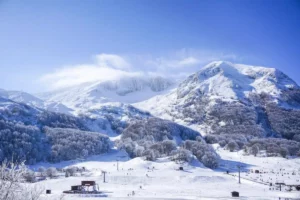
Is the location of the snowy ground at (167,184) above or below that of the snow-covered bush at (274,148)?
below

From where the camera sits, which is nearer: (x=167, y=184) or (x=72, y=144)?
(x=167, y=184)

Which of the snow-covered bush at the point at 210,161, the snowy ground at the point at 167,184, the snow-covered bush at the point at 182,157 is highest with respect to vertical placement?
the snow-covered bush at the point at 182,157

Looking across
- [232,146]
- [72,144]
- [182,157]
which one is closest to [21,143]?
[72,144]

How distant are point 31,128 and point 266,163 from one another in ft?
391

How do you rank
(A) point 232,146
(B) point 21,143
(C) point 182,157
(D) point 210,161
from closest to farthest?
(C) point 182,157 → (D) point 210,161 → (B) point 21,143 → (A) point 232,146

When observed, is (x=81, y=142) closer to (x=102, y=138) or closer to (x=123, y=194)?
(x=102, y=138)

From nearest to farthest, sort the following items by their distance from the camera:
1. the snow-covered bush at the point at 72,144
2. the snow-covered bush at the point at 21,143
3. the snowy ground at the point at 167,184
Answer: the snowy ground at the point at 167,184
the snow-covered bush at the point at 21,143
the snow-covered bush at the point at 72,144

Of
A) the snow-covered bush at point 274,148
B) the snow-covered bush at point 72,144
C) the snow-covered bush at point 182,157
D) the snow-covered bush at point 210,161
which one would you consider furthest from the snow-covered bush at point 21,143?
the snow-covered bush at point 274,148

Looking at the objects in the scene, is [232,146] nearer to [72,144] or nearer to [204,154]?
[204,154]

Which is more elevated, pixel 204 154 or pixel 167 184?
pixel 204 154

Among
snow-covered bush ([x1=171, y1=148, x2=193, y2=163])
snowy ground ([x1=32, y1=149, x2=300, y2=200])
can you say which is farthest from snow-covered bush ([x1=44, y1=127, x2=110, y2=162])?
snow-covered bush ([x1=171, y1=148, x2=193, y2=163])

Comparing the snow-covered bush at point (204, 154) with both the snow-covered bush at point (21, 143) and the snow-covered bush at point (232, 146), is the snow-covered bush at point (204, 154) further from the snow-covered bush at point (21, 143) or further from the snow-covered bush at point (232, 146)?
the snow-covered bush at point (21, 143)

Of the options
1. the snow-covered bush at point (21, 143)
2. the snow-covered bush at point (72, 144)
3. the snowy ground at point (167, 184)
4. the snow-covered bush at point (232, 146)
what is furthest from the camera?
the snow-covered bush at point (232, 146)

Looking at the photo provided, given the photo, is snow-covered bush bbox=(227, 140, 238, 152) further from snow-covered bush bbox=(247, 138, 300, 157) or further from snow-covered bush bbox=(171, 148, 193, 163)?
snow-covered bush bbox=(171, 148, 193, 163)
